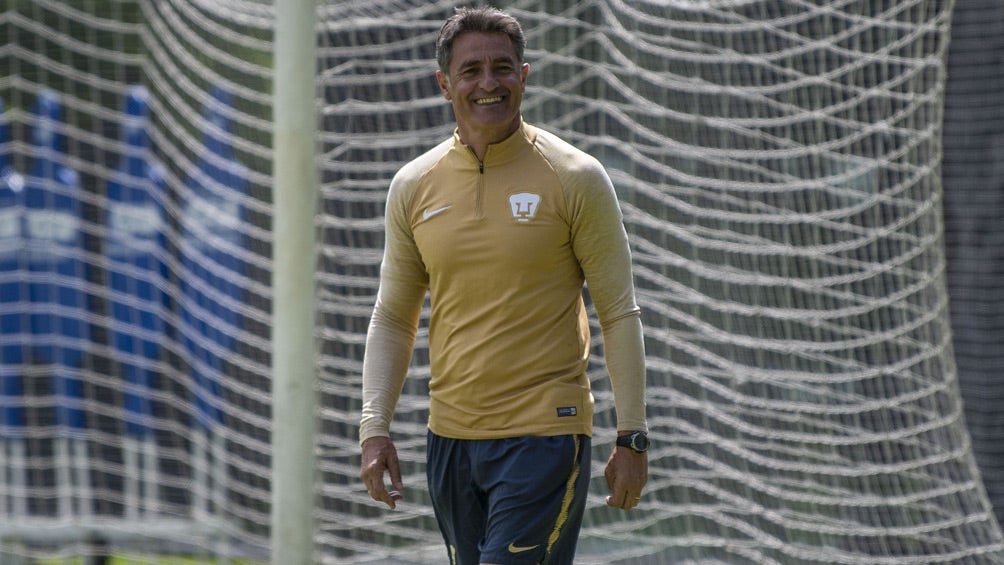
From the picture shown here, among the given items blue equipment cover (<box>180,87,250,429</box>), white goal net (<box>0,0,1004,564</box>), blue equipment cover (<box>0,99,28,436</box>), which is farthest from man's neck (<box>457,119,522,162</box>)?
blue equipment cover (<box>0,99,28,436</box>)

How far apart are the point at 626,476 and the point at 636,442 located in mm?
77

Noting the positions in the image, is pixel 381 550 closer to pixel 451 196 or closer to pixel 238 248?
pixel 238 248

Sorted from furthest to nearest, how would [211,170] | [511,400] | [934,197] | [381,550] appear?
[211,170]
[381,550]
[934,197]
[511,400]

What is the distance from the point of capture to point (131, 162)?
16.9 feet

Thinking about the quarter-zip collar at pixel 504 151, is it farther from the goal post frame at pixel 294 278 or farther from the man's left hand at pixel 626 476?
the goal post frame at pixel 294 278

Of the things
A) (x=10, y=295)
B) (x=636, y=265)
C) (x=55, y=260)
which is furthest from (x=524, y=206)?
(x=10, y=295)

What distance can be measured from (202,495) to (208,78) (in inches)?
73.8

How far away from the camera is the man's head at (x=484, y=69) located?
7.96ft

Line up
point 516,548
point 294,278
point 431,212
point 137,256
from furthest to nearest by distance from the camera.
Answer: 1. point 137,256
2. point 294,278
3. point 431,212
4. point 516,548

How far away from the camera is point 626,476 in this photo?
243 centimetres

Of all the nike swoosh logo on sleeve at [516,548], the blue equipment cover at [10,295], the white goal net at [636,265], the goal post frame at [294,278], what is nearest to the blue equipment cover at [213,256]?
the white goal net at [636,265]

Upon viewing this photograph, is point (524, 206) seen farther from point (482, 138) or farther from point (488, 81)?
point (488, 81)

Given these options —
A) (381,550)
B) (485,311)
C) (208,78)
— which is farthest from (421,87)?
(485,311)

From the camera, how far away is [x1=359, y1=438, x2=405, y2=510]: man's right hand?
2.54m
